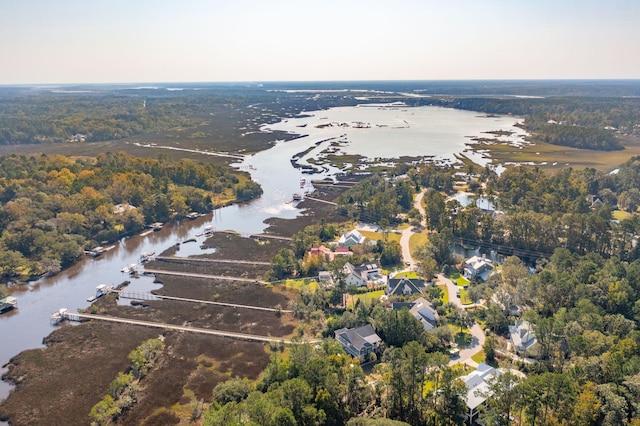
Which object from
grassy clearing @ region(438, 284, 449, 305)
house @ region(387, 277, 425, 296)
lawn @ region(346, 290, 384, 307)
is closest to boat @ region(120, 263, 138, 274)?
lawn @ region(346, 290, 384, 307)

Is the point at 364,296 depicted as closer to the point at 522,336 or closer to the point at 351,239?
the point at 351,239

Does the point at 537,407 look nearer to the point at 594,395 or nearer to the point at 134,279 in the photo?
the point at 594,395

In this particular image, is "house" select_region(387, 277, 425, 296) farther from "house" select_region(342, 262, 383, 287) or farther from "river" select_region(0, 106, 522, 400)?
"river" select_region(0, 106, 522, 400)

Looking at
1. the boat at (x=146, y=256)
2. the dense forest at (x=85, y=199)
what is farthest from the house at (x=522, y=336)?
the dense forest at (x=85, y=199)

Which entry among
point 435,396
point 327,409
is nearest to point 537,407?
point 435,396

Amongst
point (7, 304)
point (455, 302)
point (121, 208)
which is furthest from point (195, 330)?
point (121, 208)
